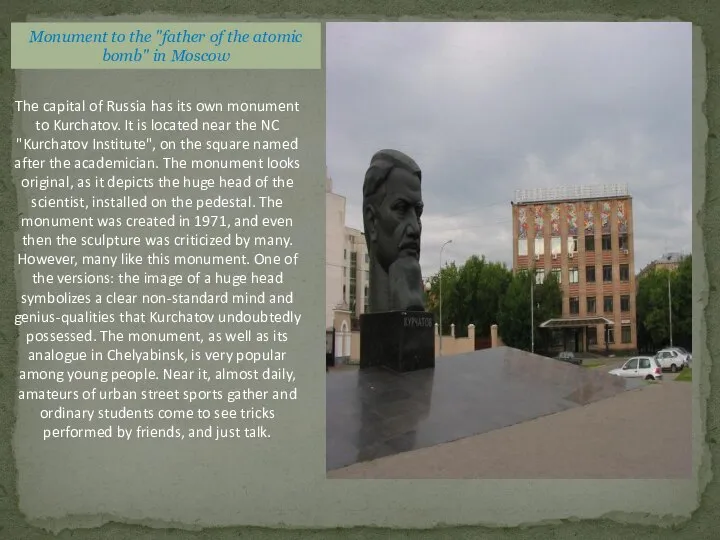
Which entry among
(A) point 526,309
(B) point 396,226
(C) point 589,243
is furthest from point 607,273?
(B) point 396,226

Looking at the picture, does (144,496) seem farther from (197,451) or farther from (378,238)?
Result: (378,238)

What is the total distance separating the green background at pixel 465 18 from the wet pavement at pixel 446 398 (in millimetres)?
975

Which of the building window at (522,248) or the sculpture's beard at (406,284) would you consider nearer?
the sculpture's beard at (406,284)

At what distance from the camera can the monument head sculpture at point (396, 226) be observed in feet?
25.3

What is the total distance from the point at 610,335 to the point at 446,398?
14893 mm

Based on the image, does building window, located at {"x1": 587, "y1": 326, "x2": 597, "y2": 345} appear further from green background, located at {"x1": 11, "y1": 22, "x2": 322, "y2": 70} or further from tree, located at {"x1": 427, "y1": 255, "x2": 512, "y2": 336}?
green background, located at {"x1": 11, "y1": 22, "x2": 322, "y2": 70}

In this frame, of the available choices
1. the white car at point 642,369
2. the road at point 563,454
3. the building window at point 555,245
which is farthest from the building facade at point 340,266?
the building window at point 555,245

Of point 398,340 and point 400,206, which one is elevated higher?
point 400,206

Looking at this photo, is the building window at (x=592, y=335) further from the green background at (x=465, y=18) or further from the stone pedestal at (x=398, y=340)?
the green background at (x=465, y=18)

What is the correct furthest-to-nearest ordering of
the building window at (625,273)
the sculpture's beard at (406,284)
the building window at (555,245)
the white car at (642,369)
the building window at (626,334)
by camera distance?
the building window at (555,245), the building window at (625,273), the building window at (626,334), the white car at (642,369), the sculpture's beard at (406,284)

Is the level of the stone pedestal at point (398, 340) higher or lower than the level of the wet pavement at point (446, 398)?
higher

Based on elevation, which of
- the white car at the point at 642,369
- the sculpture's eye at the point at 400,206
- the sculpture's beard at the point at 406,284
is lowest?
the white car at the point at 642,369

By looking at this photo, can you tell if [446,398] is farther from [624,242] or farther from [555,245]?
[555,245]

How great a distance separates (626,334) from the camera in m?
19.0
